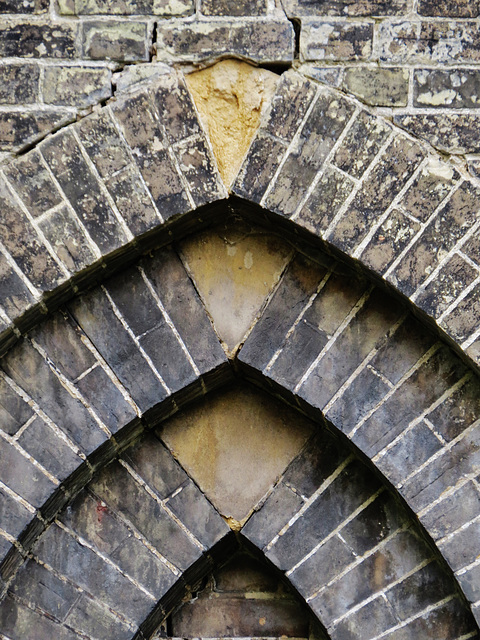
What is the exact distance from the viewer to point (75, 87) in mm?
2447

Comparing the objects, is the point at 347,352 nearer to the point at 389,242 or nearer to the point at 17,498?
the point at 389,242

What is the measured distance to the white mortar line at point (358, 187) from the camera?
7.88ft

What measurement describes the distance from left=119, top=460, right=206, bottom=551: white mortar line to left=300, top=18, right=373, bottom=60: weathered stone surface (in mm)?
1685

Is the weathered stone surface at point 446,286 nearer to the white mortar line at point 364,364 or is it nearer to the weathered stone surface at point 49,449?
the white mortar line at point 364,364

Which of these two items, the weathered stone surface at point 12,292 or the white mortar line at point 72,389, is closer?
the weathered stone surface at point 12,292

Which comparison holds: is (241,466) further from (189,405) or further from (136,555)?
(136,555)

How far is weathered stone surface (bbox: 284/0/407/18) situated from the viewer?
2.48m

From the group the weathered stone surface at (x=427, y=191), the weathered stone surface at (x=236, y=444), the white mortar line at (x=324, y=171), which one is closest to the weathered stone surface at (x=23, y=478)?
the weathered stone surface at (x=236, y=444)

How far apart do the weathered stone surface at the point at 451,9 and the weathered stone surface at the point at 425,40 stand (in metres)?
0.03

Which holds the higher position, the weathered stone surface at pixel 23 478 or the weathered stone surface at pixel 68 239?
the weathered stone surface at pixel 68 239

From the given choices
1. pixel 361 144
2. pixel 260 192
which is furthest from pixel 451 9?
pixel 260 192

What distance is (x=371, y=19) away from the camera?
2482 millimetres

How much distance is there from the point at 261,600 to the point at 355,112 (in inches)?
77.2

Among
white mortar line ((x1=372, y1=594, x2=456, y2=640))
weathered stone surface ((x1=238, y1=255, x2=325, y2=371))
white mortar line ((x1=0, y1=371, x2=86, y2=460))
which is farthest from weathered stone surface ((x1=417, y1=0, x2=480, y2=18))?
white mortar line ((x1=372, y1=594, x2=456, y2=640))
